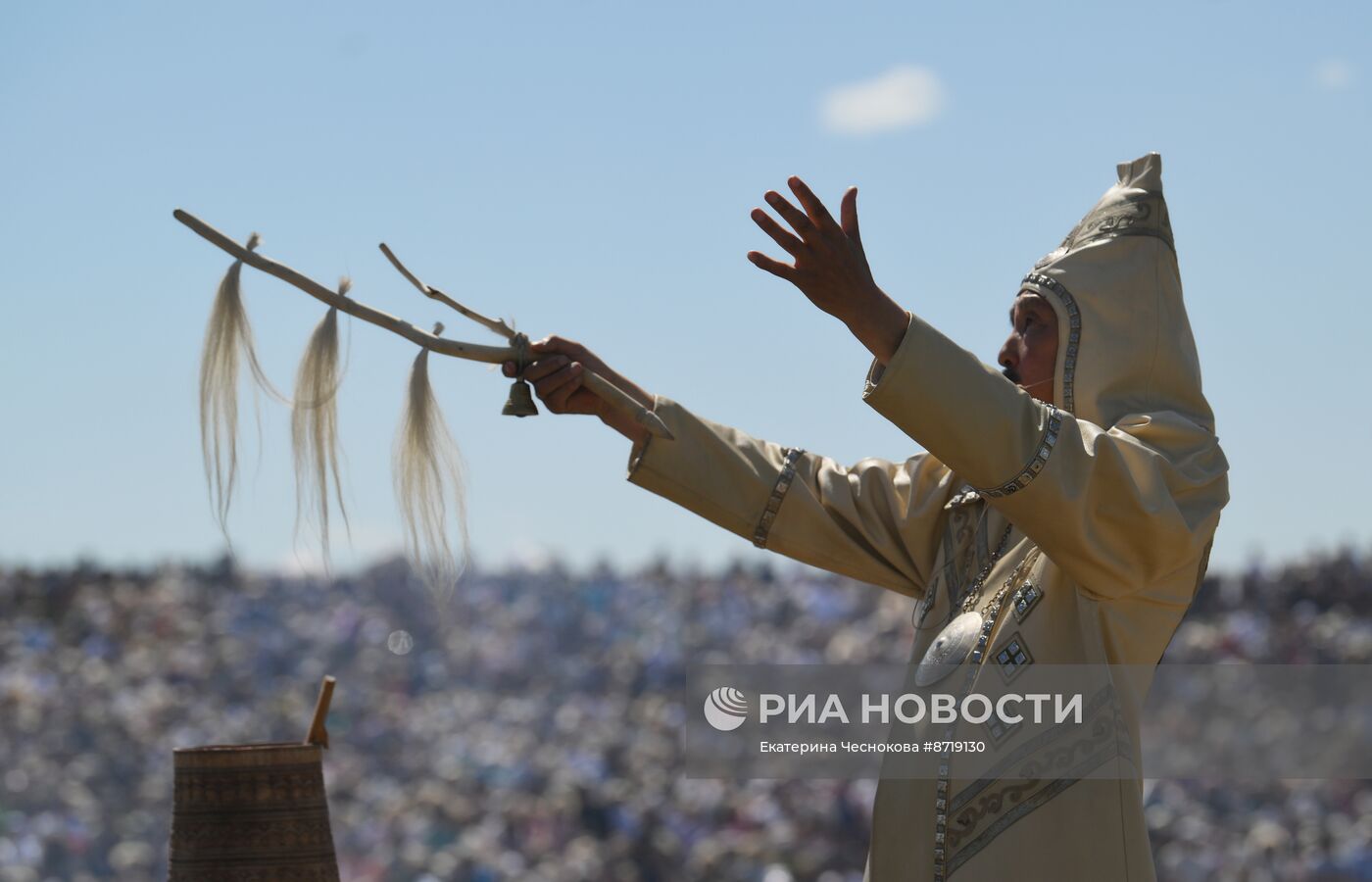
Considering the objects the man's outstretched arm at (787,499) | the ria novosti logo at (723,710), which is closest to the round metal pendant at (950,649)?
the man's outstretched arm at (787,499)

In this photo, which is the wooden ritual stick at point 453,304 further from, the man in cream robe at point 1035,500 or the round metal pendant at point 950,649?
the round metal pendant at point 950,649

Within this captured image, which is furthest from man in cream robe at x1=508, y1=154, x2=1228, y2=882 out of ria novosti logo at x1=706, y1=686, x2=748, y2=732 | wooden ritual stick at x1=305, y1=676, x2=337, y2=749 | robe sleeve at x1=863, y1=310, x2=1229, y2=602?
wooden ritual stick at x1=305, y1=676, x2=337, y2=749

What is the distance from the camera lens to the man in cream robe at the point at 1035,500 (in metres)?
2.10

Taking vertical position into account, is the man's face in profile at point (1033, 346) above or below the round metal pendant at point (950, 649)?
above

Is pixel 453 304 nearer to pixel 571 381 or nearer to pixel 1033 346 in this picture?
pixel 571 381

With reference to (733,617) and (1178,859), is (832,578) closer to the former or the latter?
A: (733,617)

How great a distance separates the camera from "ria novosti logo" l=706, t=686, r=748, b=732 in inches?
125

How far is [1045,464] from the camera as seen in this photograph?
6.86ft

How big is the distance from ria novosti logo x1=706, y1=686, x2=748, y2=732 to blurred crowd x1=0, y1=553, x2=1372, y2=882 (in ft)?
23.0

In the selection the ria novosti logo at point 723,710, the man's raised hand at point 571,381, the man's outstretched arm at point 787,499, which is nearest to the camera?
the man's raised hand at point 571,381

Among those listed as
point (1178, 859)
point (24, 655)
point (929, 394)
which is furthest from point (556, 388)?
point (24, 655)

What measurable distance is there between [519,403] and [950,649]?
0.82 m

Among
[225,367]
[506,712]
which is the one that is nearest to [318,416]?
[225,367]

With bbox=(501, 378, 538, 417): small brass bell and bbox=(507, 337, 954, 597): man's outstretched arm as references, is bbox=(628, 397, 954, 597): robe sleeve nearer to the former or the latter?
bbox=(507, 337, 954, 597): man's outstretched arm
